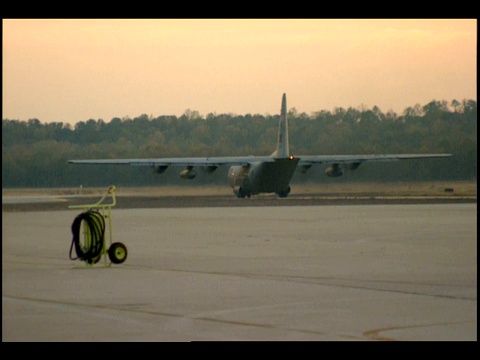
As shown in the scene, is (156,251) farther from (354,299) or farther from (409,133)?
(409,133)

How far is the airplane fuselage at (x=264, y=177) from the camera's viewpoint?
6800 cm

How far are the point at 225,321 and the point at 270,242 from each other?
14.1 m

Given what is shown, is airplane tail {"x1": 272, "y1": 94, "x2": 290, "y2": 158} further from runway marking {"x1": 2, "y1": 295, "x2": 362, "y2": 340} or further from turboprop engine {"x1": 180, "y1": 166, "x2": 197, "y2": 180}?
runway marking {"x1": 2, "y1": 295, "x2": 362, "y2": 340}

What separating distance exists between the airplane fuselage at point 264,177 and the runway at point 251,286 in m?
34.3

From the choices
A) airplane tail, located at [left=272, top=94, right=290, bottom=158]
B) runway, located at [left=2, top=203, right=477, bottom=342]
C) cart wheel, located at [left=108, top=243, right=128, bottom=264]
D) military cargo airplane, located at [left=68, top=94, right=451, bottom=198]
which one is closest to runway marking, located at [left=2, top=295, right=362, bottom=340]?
runway, located at [left=2, top=203, right=477, bottom=342]

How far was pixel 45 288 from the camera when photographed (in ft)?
57.0

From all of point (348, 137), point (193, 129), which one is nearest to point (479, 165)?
point (348, 137)

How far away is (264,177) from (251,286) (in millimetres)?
51249

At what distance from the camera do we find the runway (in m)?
12.7

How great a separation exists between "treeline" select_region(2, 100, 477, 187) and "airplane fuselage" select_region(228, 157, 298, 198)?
831 centimetres

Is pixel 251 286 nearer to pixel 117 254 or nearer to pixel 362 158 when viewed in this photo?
pixel 117 254

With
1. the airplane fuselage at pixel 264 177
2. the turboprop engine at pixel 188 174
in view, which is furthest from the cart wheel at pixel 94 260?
the turboprop engine at pixel 188 174

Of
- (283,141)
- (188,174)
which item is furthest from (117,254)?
(283,141)
